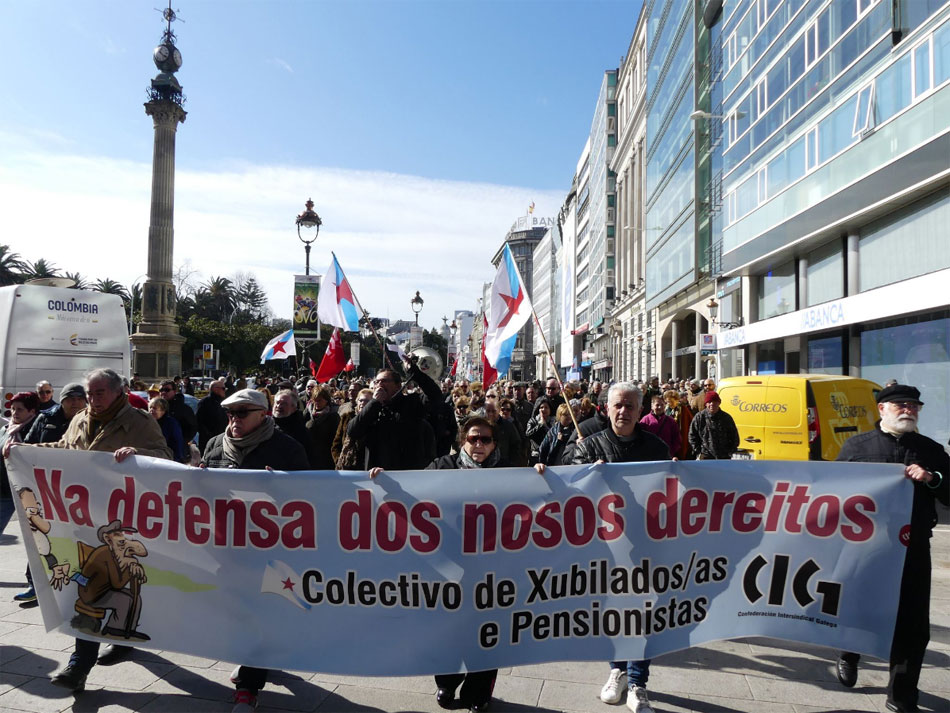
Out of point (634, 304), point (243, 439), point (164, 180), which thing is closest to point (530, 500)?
point (243, 439)

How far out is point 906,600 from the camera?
3729 millimetres

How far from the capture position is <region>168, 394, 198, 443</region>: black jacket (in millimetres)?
9469

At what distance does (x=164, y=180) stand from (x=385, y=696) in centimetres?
4102

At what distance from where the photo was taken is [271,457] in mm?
4047

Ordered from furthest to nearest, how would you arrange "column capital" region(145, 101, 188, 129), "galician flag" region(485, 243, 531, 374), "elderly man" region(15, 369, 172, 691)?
"column capital" region(145, 101, 188, 129) < "galician flag" region(485, 243, 531, 374) < "elderly man" region(15, 369, 172, 691)

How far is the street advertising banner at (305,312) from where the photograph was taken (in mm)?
19078

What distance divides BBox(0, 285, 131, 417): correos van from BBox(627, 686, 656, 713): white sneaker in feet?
41.2

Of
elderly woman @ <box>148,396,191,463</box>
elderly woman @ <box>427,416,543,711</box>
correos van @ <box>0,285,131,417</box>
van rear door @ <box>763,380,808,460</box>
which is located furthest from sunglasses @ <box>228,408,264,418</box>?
correos van @ <box>0,285,131,417</box>

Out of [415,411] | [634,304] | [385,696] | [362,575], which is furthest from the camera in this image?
[634,304]

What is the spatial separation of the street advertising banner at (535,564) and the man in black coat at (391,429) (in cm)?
212

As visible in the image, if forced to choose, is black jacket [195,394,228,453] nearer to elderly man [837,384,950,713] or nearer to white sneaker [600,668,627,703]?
white sneaker [600,668,627,703]

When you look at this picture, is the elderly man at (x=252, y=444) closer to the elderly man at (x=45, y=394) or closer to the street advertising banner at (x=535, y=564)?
the street advertising banner at (x=535, y=564)

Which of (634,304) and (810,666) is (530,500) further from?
(634,304)

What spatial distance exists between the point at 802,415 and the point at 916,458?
257 inches
